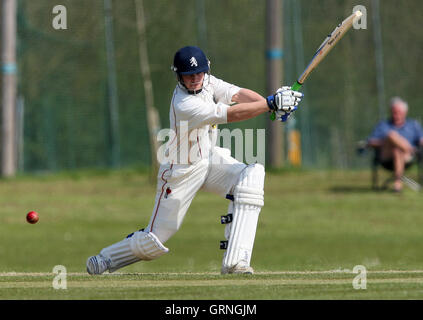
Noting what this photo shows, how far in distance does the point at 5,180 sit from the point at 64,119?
2121mm

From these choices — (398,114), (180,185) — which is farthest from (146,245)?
(398,114)

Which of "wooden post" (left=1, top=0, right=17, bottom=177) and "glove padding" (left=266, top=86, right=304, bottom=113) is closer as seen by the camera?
"glove padding" (left=266, top=86, right=304, bottom=113)

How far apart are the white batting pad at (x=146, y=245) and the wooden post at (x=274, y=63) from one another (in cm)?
1066

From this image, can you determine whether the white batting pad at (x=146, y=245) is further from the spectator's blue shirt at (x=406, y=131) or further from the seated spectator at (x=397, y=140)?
the spectator's blue shirt at (x=406, y=131)

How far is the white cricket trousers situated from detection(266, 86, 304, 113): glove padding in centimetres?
74

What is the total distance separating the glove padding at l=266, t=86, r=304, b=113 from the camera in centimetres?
826

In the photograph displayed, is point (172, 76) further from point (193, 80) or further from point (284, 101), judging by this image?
point (284, 101)

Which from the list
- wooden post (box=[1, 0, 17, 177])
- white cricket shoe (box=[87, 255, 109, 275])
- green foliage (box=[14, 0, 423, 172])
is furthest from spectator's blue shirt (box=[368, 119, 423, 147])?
white cricket shoe (box=[87, 255, 109, 275])

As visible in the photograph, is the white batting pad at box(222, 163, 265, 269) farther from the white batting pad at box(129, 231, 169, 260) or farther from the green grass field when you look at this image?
the white batting pad at box(129, 231, 169, 260)

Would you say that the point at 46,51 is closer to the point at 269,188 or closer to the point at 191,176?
the point at 269,188

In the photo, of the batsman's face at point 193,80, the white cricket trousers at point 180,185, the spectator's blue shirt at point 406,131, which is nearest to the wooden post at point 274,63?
the spectator's blue shirt at point 406,131

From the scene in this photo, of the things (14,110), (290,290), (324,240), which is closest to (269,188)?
(324,240)

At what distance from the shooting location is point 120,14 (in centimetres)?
2138

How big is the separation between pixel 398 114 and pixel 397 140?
0.61 meters
